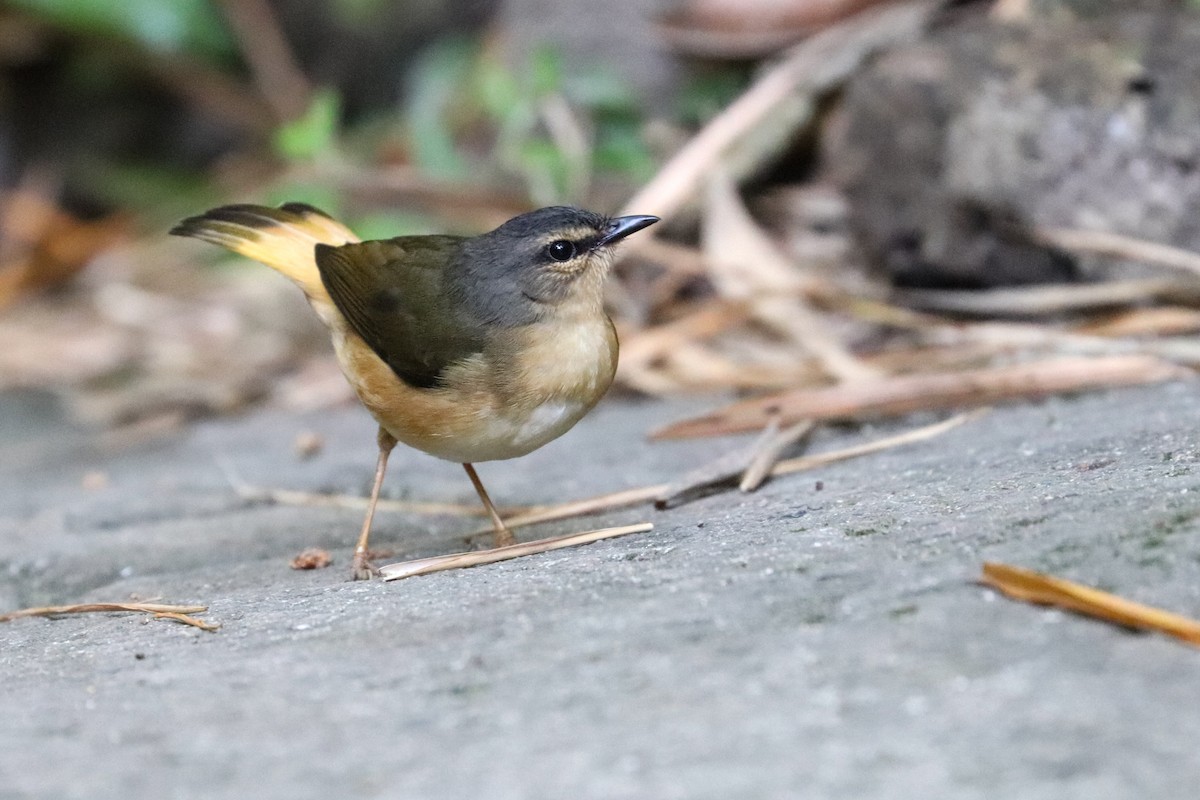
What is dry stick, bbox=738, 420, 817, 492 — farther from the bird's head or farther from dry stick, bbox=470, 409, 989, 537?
the bird's head

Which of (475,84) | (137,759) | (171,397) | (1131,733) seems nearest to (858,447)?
(1131,733)

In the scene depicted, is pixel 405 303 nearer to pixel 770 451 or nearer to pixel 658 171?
pixel 770 451

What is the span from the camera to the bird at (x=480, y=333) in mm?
3230

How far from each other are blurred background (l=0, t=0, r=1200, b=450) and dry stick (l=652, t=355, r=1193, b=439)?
0.56ft

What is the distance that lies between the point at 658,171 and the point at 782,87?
30.2 inches

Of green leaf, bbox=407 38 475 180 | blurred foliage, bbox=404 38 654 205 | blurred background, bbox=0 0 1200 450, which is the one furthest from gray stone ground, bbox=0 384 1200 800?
green leaf, bbox=407 38 475 180

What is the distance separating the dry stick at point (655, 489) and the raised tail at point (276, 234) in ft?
3.32

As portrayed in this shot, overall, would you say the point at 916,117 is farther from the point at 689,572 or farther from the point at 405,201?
the point at 689,572

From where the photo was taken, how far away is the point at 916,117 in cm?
534

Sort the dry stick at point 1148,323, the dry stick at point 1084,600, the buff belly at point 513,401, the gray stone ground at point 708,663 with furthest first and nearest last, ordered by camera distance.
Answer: the dry stick at point 1148,323 → the buff belly at point 513,401 → the dry stick at point 1084,600 → the gray stone ground at point 708,663

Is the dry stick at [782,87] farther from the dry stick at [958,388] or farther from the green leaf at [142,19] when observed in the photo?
the green leaf at [142,19]

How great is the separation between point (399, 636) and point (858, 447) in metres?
1.86

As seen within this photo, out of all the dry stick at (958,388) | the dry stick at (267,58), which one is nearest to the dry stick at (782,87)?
the dry stick at (958,388)

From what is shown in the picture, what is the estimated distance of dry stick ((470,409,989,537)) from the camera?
3.47 m
